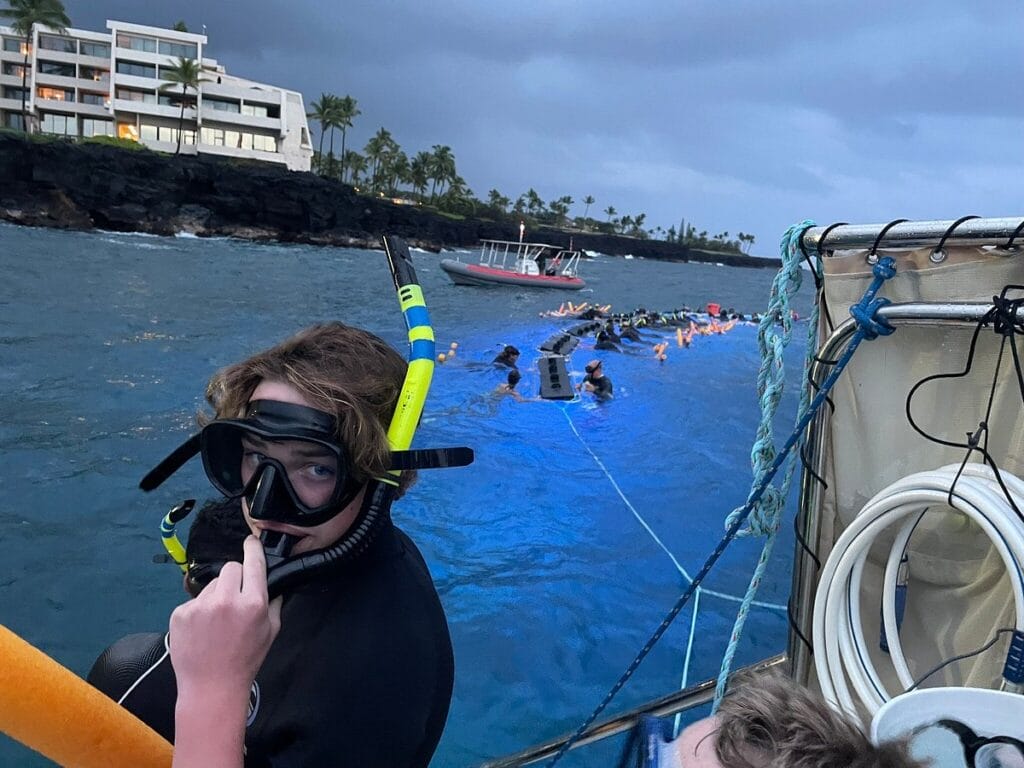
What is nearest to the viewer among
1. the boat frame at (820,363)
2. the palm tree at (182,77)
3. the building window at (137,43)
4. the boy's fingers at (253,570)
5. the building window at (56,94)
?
the boy's fingers at (253,570)

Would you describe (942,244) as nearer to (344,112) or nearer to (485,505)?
(485,505)

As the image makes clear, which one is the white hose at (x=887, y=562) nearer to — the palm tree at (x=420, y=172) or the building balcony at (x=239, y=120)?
the building balcony at (x=239, y=120)

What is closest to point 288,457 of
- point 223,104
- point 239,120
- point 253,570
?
point 253,570

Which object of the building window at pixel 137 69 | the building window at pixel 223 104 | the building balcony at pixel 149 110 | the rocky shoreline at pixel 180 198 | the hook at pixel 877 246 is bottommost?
the hook at pixel 877 246

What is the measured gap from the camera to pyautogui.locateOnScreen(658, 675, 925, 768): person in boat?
0.88 m

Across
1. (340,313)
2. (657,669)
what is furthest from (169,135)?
(657,669)

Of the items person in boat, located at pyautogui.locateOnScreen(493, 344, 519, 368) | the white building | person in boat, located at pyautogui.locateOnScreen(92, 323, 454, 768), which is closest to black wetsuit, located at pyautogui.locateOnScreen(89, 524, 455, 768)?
person in boat, located at pyautogui.locateOnScreen(92, 323, 454, 768)

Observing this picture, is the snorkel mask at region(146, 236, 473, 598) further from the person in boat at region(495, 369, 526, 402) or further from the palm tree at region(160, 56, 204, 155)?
the palm tree at region(160, 56, 204, 155)

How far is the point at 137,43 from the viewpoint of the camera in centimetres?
5866

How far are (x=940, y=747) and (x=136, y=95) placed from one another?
70.5m

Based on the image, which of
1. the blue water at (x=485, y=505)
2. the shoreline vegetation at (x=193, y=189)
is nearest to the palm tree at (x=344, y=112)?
the shoreline vegetation at (x=193, y=189)

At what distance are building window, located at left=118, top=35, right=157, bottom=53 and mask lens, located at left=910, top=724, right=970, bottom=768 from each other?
72326mm

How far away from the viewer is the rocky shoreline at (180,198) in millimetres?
37906

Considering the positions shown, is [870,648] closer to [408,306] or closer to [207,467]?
[408,306]
